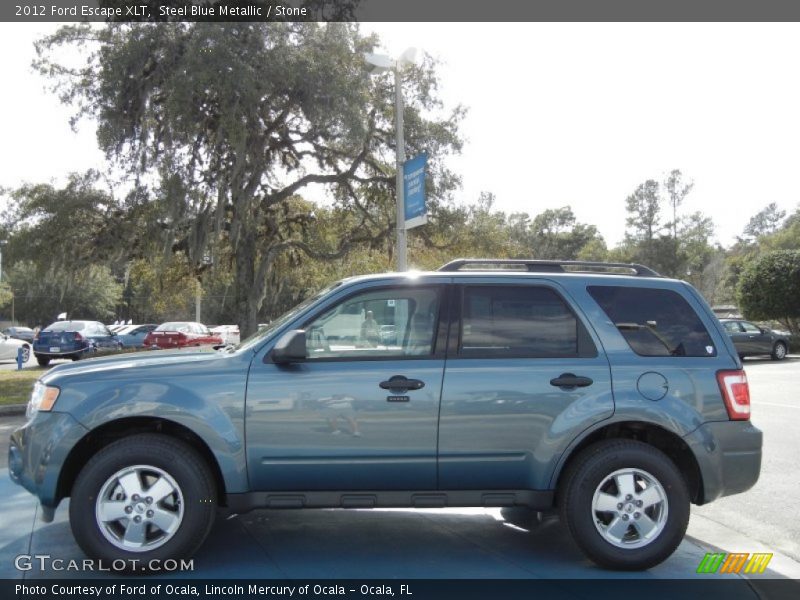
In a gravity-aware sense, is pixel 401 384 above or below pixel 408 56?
below

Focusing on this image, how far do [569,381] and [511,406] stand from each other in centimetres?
42

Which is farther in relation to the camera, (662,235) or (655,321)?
(662,235)

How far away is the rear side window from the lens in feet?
17.2

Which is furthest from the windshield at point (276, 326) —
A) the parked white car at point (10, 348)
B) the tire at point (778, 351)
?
the tire at point (778, 351)

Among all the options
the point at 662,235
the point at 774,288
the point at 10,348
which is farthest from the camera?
the point at 662,235

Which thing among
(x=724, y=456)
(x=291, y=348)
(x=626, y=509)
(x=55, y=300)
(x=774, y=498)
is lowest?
(x=774, y=498)

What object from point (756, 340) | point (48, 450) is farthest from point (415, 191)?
point (756, 340)

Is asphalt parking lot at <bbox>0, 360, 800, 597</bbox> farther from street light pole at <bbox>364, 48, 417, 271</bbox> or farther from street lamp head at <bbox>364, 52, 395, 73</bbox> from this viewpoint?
street lamp head at <bbox>364, 52, 395, 73</bbox>

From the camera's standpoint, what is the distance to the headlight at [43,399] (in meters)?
4.84

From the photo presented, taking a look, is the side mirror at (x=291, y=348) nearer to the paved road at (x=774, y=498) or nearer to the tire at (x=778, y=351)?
the paved road at (x=774, y=498)

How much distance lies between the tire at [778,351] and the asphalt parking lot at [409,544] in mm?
19642

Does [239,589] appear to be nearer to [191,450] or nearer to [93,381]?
[191,450]

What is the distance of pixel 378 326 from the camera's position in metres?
5.19

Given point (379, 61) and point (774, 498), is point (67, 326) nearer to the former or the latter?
point (379, 61)
